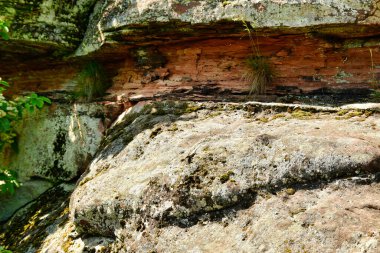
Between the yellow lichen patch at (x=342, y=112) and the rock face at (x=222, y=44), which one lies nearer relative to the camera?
the yellow lichen patch at (x=342, y=112)

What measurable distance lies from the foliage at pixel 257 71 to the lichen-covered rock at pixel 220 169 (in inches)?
32.9

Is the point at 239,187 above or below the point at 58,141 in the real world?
above

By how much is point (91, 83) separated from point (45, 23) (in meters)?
1.27

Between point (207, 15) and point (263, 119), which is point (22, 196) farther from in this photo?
point (263, 119)

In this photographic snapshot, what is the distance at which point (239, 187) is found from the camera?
5152mm

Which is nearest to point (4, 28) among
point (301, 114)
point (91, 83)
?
point (91, 83)

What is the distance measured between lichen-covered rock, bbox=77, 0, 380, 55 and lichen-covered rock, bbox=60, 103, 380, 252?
133 centimetres

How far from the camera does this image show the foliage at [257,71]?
728cm

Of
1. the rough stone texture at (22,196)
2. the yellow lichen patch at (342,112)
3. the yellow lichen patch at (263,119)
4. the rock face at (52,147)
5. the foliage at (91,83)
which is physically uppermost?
the foliage at (91,83)

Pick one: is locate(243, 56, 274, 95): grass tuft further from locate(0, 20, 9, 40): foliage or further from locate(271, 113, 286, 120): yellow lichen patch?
locate(0, 20, 9, 40): foliage

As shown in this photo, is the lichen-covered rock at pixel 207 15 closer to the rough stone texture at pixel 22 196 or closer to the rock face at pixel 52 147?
the rock face at pixel 52 147

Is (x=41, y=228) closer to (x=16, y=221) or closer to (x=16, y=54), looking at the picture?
(x=16, y=221)

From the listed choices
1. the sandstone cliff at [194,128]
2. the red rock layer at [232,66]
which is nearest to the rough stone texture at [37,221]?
the sandstone cliff at [194,128]

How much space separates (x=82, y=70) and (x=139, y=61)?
4.17ft
